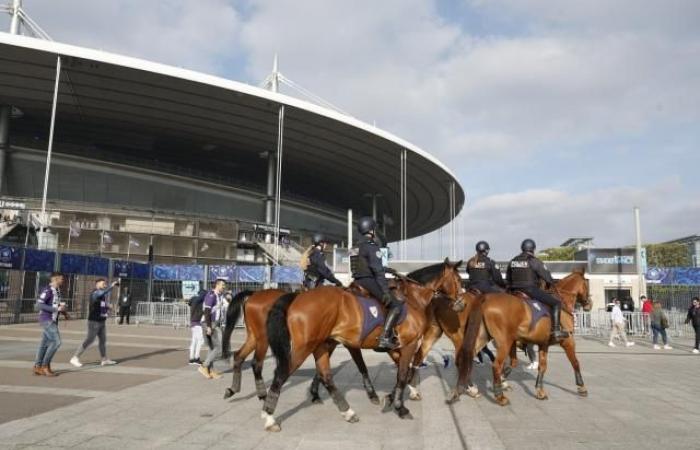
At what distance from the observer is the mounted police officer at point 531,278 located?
9.33 m

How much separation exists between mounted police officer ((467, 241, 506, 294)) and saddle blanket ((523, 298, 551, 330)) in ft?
4.32

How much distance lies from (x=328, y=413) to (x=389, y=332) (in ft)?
4.94

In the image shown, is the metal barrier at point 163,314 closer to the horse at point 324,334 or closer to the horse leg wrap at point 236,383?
the horse leg wrap at point 236,383

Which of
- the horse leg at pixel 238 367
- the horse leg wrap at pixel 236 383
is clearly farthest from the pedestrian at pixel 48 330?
the horse leg wrap at pixel 236 383

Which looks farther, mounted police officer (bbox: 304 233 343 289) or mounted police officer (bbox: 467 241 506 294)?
mounted police officer (bbox: 467 241 506 294)

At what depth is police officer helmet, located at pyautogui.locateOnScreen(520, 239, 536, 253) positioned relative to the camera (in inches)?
389

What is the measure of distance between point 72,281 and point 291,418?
2853cm

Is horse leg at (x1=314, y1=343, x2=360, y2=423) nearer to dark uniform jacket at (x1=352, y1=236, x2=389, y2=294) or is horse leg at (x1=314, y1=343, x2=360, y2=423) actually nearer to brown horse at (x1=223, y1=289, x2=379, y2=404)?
brown horse at (x1=223, y1=289, x2=379, y2=404)

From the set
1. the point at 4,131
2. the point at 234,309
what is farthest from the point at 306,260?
the point at 4,131

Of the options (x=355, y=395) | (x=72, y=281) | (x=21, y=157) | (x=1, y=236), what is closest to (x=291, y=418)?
(x=355, y=395)

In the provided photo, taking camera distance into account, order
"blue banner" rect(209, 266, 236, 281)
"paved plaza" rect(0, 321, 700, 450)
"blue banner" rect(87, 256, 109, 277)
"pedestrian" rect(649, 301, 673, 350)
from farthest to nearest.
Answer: "blue banner" rect(209, 266, 236, 281), "blue banner" rect(87, 256, 109, 277), "pedestrian" rect(649, 301, 673, 350), "paved plaza" rect(0, 321, 700, 450)

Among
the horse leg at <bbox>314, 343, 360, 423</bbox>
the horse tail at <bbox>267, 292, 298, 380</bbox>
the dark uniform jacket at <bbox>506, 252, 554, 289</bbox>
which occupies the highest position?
the dark uniform jacket at <bbox>506, 252, 554, 289</bbox>

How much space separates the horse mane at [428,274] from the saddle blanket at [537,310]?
5.83 ft

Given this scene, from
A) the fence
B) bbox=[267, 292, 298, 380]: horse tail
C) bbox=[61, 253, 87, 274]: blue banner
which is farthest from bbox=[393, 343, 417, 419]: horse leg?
bbox=[61, 253, 87, 274]: blue banner
